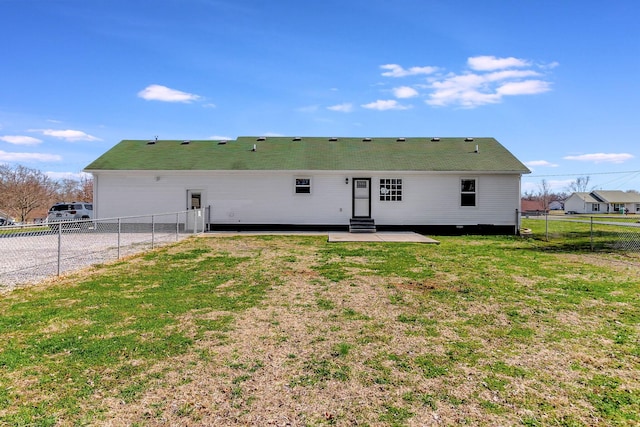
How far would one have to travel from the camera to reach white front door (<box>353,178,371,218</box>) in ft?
63.9

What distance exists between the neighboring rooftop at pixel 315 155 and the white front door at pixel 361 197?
752 mm

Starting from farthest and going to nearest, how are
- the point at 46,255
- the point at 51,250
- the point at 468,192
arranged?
1. the point at 468,192
2. the point at 51,250
3. the point at 46,255

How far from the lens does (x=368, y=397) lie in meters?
3.34

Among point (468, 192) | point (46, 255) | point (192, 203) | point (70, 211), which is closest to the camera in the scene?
point (46, 255)

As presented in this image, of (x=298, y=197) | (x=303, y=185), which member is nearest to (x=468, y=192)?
(x=303, y=185)

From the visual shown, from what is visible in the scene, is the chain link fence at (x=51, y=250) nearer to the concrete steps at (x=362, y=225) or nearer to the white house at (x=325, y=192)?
the white house at (x=325, y=192)

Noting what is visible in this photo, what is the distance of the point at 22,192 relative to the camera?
32.6 m

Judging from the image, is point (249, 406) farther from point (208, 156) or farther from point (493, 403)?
point (208, 156)

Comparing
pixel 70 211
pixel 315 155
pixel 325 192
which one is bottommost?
pixel 70 211

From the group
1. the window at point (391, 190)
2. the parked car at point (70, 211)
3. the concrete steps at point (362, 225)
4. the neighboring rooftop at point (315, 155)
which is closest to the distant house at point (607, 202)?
the neighboring rooftop at point (315, 155)

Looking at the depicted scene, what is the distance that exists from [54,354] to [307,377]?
9.45 ft

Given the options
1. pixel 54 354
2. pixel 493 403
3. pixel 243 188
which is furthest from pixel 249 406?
pixel 243 188

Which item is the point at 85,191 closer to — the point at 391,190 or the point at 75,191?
the point at 75,191

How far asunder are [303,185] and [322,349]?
1550 centimetres
